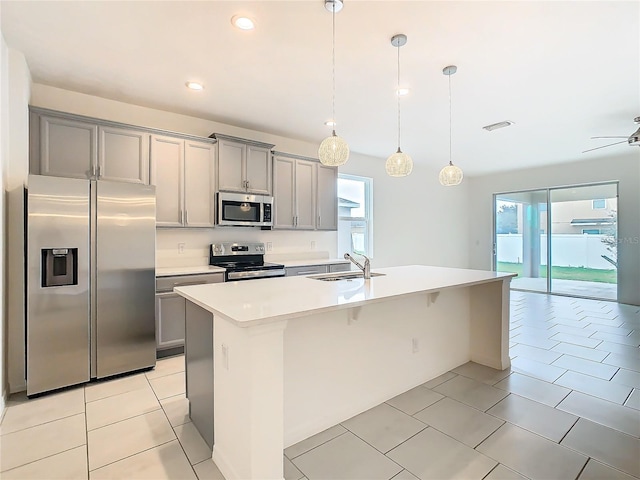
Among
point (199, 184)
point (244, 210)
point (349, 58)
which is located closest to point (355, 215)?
point (244, 210)

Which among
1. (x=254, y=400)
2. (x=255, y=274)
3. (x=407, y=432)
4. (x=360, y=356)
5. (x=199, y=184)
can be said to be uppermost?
(x=199, y=184)

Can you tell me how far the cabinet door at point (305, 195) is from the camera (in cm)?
461

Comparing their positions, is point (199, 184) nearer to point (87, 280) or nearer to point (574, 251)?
point (87, 280)

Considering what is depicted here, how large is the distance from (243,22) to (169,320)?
2.70m

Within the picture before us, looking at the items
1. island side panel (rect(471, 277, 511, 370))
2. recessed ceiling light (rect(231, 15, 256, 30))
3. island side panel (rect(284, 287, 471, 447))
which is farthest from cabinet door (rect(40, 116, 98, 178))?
island side panel (rect(471, 277, 511, 370))

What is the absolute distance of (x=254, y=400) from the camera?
1.51m

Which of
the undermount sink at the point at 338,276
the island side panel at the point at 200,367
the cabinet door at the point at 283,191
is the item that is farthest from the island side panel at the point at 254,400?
the cabinet door at the point at 283,191

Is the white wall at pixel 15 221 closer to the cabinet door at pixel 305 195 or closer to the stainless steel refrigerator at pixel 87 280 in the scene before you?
the stainless steel refrigerator at pixel 87 280

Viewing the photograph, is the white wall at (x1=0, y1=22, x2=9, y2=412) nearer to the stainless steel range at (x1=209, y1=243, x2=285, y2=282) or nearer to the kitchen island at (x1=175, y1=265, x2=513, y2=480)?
the kitchen island at (x1=175, y1=265, x2=513, y2=480)

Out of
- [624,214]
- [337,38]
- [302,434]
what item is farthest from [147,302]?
[624,214]

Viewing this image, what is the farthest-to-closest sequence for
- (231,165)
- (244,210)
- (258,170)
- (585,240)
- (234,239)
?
(585,240) → (234,239) → (258,170) → (244,210) → (231,165)

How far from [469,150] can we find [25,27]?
566 centimetres

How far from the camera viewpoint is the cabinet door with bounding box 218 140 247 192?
3881 millimetres

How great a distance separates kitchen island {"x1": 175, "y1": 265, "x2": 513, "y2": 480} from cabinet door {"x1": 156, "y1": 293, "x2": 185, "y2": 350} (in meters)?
1.16
